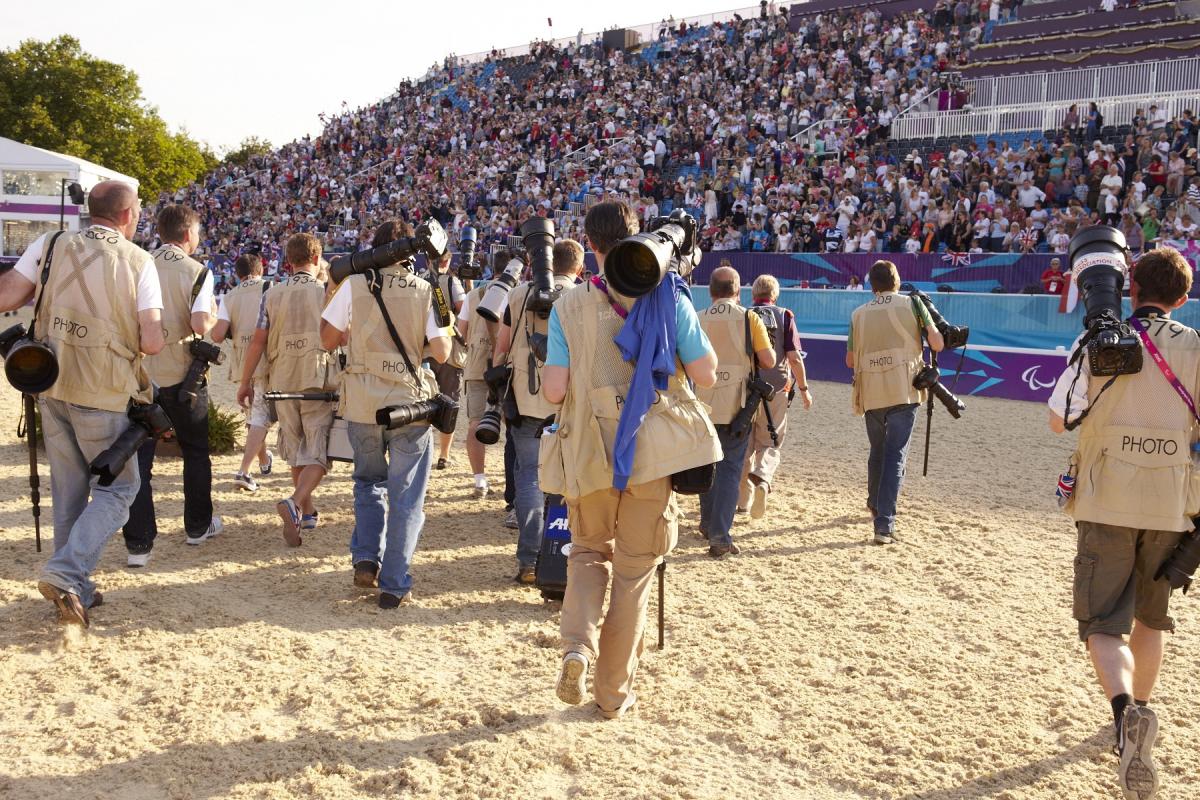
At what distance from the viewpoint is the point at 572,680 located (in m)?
3.36

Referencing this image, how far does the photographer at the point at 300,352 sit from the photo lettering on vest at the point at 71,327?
1789mm

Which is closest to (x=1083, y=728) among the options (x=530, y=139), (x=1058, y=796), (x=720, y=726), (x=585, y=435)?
(x=1058, y=796)

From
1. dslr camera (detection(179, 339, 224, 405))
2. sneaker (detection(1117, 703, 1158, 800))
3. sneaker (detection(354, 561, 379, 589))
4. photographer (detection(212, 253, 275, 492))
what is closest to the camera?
sneaker (detection(1117, 703, 1158, 800))

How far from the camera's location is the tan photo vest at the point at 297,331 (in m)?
6.06

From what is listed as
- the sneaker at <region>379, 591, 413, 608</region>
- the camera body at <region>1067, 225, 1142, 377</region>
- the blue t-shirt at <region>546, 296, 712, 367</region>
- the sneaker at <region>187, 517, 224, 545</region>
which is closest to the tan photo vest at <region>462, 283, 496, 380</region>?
the sneaker at <region>187, 517, 224, 545</region>

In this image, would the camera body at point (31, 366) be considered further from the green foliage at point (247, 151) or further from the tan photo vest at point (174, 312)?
the green foliage at point (247, 151)

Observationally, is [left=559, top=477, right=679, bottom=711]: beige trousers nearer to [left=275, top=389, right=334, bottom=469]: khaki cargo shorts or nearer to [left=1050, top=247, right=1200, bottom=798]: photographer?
[left=1050, top=247, right=1200, bottom=798]: photographer

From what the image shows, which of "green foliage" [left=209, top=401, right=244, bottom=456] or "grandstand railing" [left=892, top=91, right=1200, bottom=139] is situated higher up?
"grandstand railing" [left=892, top=91, right=1200, bottom=139]

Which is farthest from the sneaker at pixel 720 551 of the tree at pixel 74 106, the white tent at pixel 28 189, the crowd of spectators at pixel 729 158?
the tree at pixel 74 106

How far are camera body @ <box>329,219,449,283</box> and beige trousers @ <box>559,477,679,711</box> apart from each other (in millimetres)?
1771

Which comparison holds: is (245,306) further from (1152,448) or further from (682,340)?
(1152,448)

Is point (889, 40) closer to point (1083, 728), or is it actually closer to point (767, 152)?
point (767, 152)

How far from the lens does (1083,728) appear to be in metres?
3.73

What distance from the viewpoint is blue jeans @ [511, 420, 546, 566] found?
5230mm
